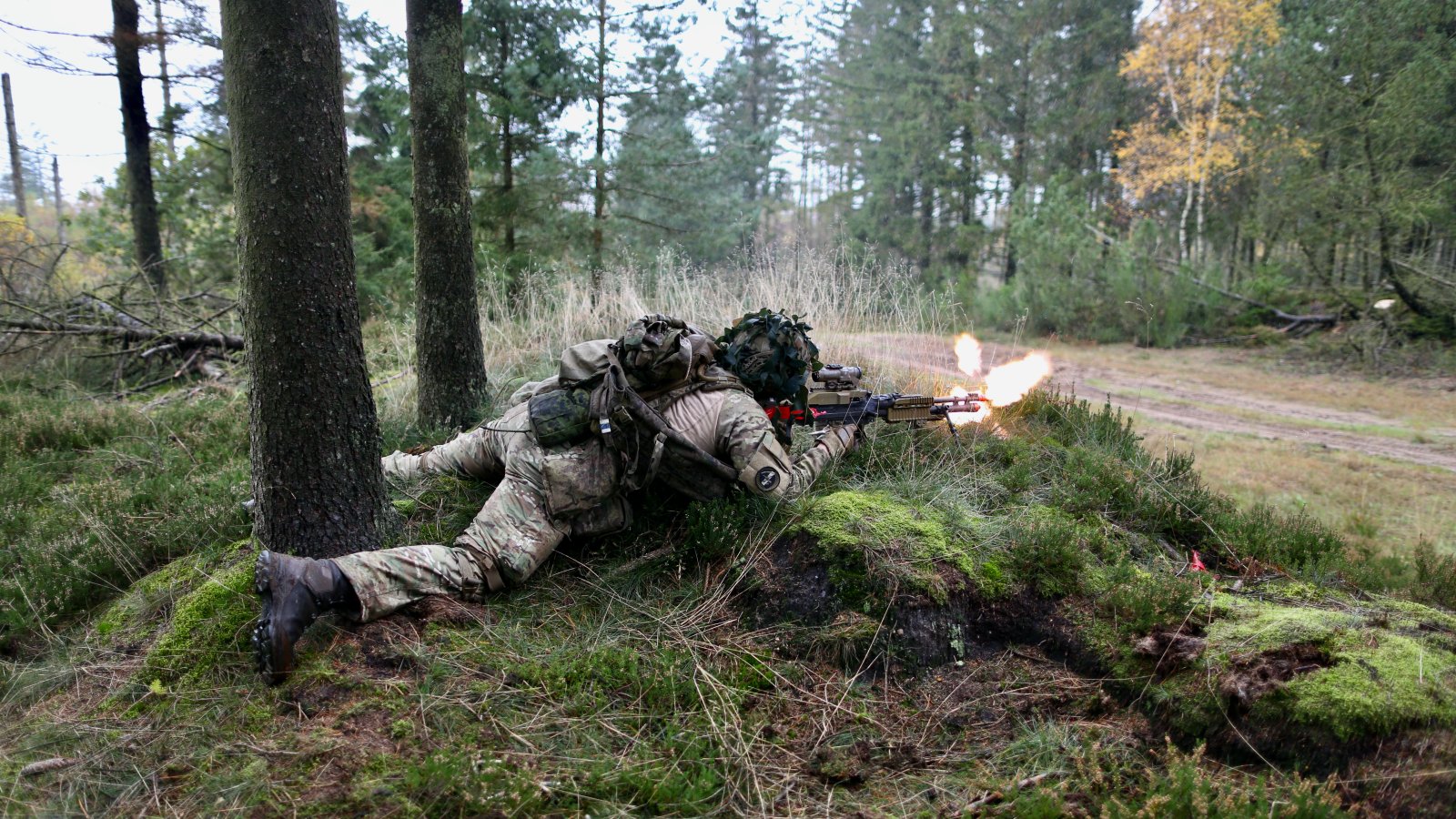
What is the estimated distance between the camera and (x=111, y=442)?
19.2ft

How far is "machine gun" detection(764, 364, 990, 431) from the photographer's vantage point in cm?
447

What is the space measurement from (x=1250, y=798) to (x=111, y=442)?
24.0 feet

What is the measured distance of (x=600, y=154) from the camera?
1253cm

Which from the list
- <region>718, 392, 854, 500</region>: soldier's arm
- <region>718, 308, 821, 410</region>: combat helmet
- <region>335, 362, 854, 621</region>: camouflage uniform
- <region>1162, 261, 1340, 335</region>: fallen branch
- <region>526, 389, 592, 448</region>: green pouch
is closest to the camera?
<region>335, 362, 854, 621</region>: camouflage uniform

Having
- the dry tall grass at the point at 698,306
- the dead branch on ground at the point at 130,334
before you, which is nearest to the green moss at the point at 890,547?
the dry tall grass at the point at 698,306

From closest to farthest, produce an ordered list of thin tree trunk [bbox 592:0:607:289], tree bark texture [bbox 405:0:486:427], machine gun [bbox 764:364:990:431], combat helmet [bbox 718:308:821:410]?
combat helmet [bbox 718:308:821:410]
machine gun [bbox 764:364:990:431]
tree bark texture [bbox 405:0:486:427]
thin tree trunk [bbox 592:0:607:289]

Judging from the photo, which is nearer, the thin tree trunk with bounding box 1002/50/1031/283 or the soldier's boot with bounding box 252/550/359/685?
the soldier's boot with bounding box 252/550/359/685

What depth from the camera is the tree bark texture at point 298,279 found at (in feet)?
10.1

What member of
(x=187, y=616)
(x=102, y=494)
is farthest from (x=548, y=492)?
(x=102, y=494)

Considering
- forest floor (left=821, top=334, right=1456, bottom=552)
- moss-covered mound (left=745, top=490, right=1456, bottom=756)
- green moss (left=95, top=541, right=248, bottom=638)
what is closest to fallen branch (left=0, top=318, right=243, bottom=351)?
green moss (left=95, top=541, right=248, bottom=638)

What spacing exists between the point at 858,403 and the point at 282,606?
3068 mm

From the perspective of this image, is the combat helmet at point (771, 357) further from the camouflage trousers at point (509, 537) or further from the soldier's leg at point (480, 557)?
the soldier's leg at point (480, 557)

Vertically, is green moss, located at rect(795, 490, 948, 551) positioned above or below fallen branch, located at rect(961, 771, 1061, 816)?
above

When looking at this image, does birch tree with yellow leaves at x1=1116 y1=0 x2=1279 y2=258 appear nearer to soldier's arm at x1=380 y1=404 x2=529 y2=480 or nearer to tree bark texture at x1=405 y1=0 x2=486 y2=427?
tree bark texture at x1=405 y1=0 x2=486 y2=427
